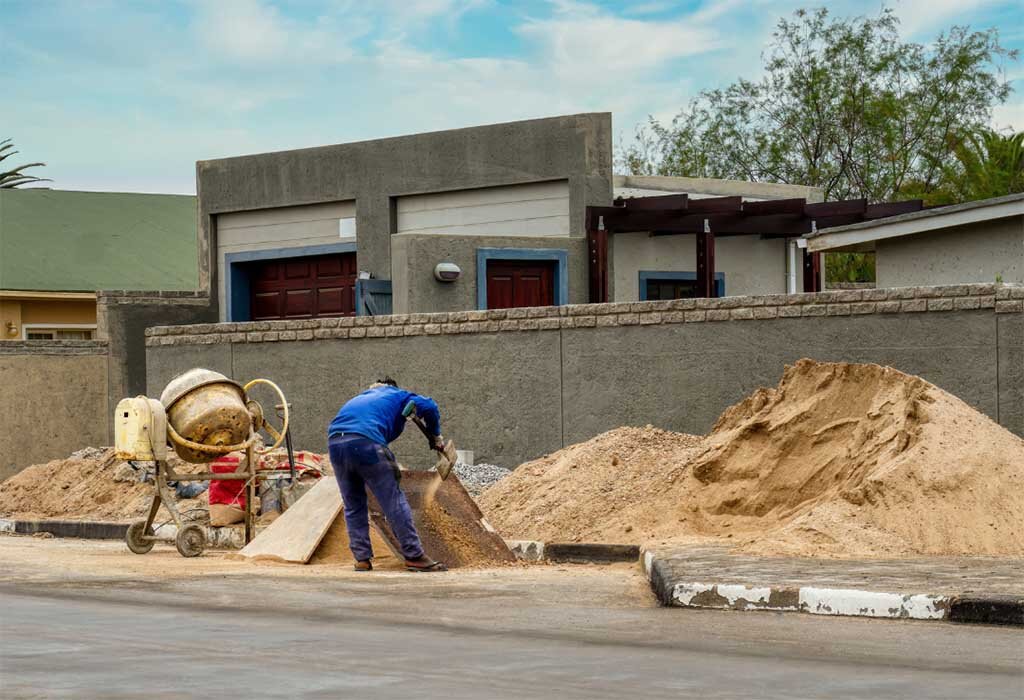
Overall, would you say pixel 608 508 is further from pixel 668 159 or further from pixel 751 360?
pixel 668 159

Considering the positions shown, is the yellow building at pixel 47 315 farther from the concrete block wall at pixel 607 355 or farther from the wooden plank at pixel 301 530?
the wooden plank at pixel 301 530

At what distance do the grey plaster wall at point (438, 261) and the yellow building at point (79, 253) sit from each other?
1675cm

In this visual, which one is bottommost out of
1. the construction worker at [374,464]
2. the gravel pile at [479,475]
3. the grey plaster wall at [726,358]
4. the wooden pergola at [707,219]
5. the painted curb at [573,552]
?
the painted curb at [573,552]

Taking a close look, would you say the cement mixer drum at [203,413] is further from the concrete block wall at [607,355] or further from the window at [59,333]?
the window at [59,333]

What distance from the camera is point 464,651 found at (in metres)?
8.70

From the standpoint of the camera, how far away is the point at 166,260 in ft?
144

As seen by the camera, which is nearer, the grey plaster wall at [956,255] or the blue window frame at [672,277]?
the grey plaster wall at [956,255]

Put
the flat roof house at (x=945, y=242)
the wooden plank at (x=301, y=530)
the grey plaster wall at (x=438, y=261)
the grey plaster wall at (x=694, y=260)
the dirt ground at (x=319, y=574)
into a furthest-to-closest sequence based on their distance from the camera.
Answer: the grey plaster wall at (x=694, y=260), the grey plaster wall at (x=438, y=261), the flat roof house at (x=945, y=242), the wooden plank at (x=301, y=530), the dirt ground at (x=319, y=574)

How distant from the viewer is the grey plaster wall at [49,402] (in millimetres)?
27578

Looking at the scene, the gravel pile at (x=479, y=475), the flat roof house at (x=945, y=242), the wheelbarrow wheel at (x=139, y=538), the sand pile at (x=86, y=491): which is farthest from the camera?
the sand pile at (x=86, y=491)

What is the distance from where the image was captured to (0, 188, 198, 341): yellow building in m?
39.5

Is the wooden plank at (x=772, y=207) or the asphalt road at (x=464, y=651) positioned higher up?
the wooden plank at (x=772, y=207)

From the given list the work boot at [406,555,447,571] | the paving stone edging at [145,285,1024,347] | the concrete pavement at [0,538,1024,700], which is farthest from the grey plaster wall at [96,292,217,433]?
the concrete pavement at [0,538,1024,700]

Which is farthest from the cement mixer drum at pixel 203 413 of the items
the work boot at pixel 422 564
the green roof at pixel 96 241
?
the green roof at pixel 96 241
